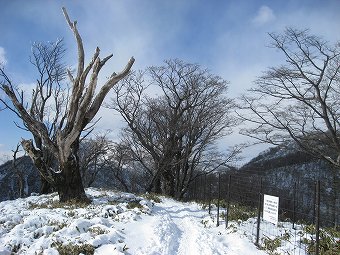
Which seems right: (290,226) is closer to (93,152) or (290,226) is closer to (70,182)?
(70,182)

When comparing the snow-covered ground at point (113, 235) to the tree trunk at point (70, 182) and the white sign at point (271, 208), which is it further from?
the tree trunk at point (70, 182)

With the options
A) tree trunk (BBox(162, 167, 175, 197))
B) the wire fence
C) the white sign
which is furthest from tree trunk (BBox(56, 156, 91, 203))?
tree trunk (BBox(162, 167, 175, 197))

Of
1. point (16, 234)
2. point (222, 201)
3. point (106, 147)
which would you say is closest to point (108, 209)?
point (16, 234)

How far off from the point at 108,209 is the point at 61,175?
9.99 feet

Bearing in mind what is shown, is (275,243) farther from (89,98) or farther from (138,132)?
(138,132)

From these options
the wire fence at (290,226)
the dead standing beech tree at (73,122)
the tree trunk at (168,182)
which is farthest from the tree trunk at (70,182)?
the tree trunk at (168,182)

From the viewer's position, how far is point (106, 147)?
28.1 metres

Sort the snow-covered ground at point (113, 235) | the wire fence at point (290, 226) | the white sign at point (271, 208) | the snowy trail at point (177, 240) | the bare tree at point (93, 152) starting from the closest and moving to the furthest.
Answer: the snow-covered ground at point (113, 235), the snowy trail at point (177, 240), the wire fence at point (290, 226), the white sign at point (271, 208), the bare tree at point (93, 152)

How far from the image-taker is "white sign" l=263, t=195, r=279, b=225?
7.30 meters

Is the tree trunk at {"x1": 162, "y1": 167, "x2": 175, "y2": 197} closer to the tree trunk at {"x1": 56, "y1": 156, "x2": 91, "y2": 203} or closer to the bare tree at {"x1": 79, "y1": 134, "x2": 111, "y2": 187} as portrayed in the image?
the bare tree at {"x1": 79, "y1": 134, "x2": 111, "y2": 187}

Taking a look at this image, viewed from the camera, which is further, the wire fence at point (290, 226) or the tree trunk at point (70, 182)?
the tree trunk at point (70, 182)

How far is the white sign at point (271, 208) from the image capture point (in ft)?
24.0

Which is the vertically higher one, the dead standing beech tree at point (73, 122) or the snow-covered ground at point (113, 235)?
the dead standing beech tree at point (73, 122)

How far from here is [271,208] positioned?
295 inches
